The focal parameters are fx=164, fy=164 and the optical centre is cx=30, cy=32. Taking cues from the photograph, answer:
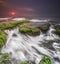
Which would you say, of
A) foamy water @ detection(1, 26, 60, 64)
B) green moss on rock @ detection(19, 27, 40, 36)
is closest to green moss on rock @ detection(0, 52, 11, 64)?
foamy water @ detection(1, 26, 60, 64)

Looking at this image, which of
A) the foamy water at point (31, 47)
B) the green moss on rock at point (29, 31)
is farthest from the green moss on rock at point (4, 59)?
the green moss on rock at point (29, 31)

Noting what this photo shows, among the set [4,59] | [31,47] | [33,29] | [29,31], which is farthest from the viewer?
[33,29]

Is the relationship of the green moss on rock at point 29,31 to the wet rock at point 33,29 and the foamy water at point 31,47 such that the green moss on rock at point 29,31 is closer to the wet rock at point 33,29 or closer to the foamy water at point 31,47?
the wet rock at point 33,29

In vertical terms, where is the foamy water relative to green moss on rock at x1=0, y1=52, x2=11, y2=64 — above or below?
below

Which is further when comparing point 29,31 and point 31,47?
point 29,31

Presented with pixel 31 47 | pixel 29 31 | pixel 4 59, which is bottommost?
pixel 31 47

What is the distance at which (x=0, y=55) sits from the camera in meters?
5.40

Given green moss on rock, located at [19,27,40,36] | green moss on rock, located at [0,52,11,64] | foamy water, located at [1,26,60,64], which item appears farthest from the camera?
green moss on rock, located at [19,27,40,36]

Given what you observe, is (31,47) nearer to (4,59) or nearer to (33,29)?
(33,29)

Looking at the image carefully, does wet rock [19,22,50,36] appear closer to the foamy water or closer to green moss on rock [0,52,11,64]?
the foamy water

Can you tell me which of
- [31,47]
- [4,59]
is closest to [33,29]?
[31,47]

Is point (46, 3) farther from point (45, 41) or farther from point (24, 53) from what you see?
point (24, 53)

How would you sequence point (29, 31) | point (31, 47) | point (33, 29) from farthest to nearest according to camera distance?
point (33, 29) → point (29, 31) → point (31, 47)

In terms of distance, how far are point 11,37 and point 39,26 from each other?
6.25 ft
